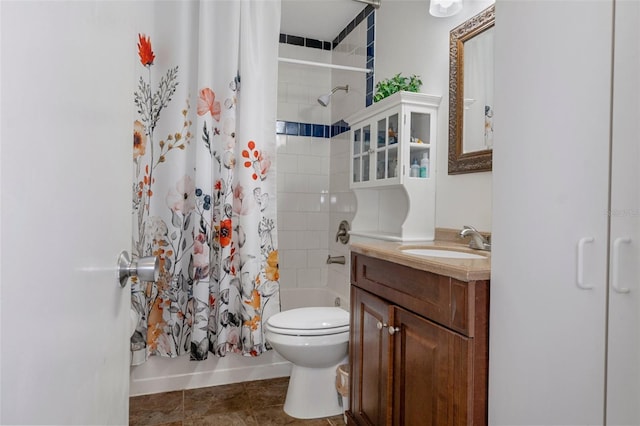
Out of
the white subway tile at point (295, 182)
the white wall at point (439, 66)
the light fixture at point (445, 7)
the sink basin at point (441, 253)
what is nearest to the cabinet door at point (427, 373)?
the sink basin at point (441, 253)

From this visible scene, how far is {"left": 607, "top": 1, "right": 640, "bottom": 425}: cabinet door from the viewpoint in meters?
0.74

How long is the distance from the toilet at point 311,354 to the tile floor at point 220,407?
0.20ft

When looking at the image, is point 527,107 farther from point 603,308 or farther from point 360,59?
point 360,59

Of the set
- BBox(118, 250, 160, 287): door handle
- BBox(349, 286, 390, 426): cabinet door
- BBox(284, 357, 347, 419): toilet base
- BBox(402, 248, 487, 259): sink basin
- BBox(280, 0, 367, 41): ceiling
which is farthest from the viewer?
BBox(280, 0, 367, 41): ceiling

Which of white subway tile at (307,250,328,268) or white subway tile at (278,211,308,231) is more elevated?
white subway tile at (278,211,308,231)

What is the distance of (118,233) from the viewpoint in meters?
0.68

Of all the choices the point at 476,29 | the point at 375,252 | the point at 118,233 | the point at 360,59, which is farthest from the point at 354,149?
the point at 118,233

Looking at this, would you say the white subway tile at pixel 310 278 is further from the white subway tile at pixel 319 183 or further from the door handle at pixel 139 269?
the door handle at pixel 139 269

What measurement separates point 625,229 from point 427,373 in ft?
2.38

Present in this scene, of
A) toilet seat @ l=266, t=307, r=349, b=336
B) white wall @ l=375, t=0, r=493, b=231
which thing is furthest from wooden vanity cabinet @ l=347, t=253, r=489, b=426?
white wall @ l=375, t=0, r=493, b=231

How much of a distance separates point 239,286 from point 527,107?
173cm

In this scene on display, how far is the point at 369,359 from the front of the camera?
1632 mm

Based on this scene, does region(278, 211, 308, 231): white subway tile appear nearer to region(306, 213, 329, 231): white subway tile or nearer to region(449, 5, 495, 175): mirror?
region(306, 213, 329, 231): white subway tile

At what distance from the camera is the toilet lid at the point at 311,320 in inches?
77.3
